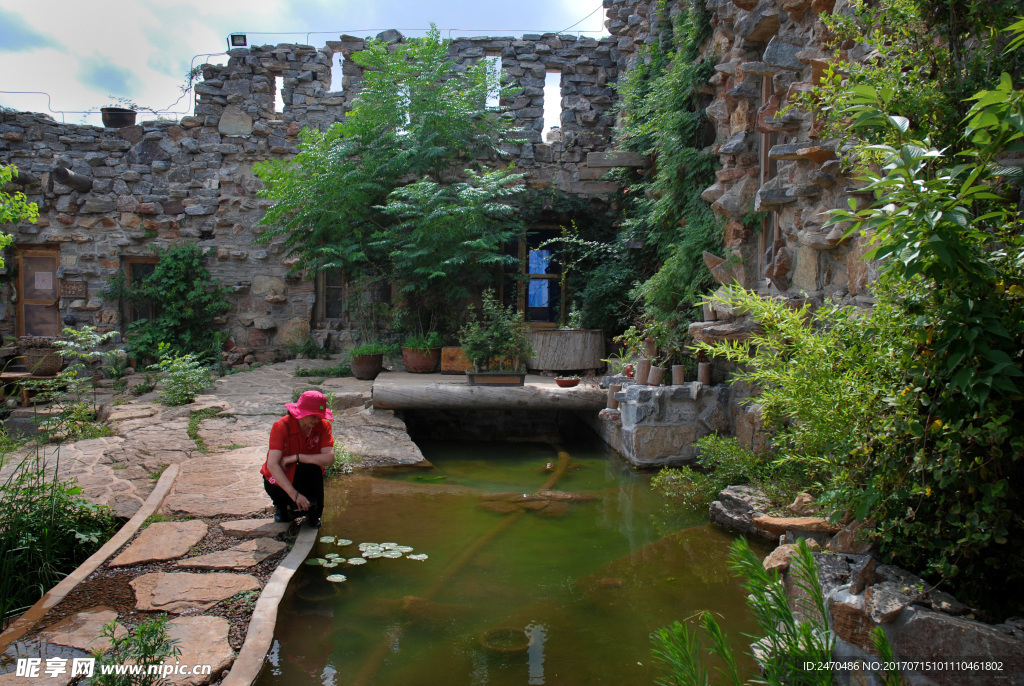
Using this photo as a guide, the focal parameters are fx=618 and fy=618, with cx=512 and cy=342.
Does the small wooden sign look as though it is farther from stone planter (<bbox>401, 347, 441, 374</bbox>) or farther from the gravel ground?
the gravel ground

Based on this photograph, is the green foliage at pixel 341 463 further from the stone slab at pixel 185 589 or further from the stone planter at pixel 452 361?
the stone planter at pixel 452 361

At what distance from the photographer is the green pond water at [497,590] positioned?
2773mm

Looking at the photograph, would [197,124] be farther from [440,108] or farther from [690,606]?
[690,606]

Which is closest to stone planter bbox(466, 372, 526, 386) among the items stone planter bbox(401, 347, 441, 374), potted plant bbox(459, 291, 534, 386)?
potted plant bbox(459, 291, 534, 386)

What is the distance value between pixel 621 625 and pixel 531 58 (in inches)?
366

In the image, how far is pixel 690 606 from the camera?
3.31 meters

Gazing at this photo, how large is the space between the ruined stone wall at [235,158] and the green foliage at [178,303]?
0.87 feet

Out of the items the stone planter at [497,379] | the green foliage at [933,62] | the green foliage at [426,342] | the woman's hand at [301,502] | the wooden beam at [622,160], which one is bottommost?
the woman's hand at [301,502]

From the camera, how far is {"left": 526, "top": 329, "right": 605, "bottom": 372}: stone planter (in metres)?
8.24

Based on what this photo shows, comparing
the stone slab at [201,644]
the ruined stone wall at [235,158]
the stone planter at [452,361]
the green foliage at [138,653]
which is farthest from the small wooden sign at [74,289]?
the green foliage at [138,653]

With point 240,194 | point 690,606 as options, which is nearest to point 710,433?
point 690,606

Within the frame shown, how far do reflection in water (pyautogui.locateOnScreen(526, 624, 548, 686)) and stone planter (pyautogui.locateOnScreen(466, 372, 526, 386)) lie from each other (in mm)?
4170

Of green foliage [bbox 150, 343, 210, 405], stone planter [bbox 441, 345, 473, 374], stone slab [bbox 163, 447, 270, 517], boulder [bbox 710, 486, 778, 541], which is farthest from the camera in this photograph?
stone planter [bbox 441, 345, 473, 374]

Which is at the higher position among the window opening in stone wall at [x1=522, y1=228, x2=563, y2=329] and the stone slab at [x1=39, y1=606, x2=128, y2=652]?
the window opening in stone wall at [x1=522, y1=228, x2=563, y2=329]
